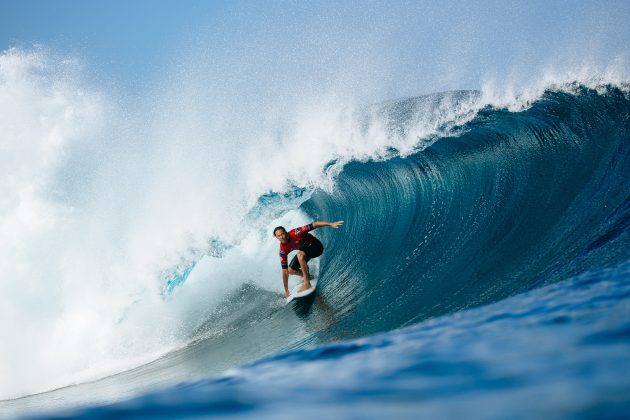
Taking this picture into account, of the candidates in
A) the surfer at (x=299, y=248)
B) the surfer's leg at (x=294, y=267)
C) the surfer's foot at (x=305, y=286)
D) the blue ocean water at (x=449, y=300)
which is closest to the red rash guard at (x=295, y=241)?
the surfer at (x=299, y=248)

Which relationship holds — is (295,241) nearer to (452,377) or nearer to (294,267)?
(294,267)

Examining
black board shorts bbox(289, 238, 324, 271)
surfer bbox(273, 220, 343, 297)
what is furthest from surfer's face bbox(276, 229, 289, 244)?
black board shorts bbox(289, 238, 324, 271)

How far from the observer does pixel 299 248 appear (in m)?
7.06

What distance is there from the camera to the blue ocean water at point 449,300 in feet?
4.20

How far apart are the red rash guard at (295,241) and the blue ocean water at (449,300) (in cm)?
69

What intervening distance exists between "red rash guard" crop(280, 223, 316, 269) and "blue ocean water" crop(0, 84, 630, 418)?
69 centimetres

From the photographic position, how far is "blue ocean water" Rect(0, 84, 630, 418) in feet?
4.20

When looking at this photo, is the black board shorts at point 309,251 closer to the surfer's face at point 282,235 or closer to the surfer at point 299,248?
the surfer at point 299,248

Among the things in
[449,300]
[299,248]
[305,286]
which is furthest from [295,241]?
[449,300]

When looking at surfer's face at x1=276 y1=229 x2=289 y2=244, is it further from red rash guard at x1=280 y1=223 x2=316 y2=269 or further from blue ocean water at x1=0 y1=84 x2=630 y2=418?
blue ocean water at x1=0 y1=84 x2=630 y2=418

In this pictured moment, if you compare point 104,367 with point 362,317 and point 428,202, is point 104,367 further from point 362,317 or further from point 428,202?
point 428,202

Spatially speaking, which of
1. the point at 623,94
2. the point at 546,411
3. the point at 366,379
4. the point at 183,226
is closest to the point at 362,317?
the point at 366,379

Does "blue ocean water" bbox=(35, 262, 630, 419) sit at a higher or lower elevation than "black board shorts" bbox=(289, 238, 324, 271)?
lower

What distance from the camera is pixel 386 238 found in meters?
8.12
